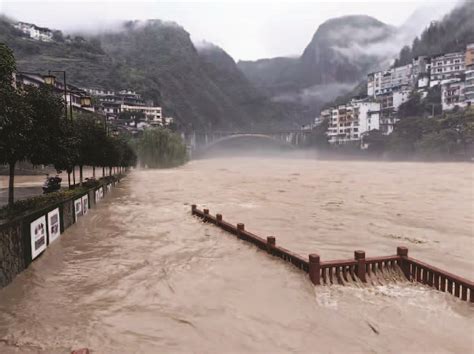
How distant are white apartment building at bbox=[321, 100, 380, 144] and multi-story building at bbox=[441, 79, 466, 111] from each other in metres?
18.4

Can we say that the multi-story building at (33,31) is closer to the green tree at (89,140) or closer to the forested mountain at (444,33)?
the forested mountain at (444,33)

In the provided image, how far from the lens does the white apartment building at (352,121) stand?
11296cm

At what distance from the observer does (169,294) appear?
30.5 ft

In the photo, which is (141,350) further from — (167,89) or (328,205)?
(167,89)

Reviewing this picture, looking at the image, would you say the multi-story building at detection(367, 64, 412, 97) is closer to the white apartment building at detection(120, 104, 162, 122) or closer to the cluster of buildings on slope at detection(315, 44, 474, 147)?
the cluster of buildings on slope at detection(315, 44, 474, 147)

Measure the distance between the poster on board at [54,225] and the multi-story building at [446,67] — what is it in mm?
106092

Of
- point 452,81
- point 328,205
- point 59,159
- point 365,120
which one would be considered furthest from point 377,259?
point 365,120

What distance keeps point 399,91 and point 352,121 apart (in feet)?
49.2

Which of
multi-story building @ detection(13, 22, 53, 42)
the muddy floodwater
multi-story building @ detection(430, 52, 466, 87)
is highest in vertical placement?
multi-story building @ detection(13, 22, 53, 42)

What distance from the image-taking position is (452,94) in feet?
307

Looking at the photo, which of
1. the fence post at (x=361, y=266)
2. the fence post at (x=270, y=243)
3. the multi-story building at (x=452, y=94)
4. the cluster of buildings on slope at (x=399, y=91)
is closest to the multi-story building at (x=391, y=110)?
the cluster of buildings on slope at (x=399, y=91)

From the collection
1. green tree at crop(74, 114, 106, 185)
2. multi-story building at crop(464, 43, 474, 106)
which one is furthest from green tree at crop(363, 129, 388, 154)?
green tree at crop(74, 114, 106, 185)

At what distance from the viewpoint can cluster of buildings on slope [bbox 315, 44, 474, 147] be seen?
306ft

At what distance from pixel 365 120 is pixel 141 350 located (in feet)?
379
